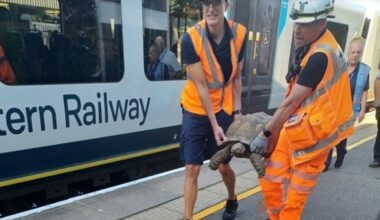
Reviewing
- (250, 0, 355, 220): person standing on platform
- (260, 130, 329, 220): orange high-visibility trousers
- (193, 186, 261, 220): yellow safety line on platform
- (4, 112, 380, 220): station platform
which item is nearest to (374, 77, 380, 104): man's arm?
(4, 112, 380, 220): station platform

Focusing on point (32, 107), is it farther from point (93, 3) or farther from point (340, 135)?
point (340, 135)

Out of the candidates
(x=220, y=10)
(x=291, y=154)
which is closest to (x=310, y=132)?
(x=291, y=154)

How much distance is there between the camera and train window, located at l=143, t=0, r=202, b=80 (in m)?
4.35

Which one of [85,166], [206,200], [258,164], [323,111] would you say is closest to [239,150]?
[258,164]

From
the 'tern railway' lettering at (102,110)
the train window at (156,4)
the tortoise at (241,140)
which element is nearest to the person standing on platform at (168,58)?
the train window at (156,4)

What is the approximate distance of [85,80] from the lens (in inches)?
149

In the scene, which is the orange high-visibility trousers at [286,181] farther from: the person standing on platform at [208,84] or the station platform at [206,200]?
the station platform at [206,200]

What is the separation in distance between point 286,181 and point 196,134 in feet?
2.37

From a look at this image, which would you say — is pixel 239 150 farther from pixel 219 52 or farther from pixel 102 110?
pixel 102 110

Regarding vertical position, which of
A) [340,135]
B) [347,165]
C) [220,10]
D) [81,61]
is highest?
[220,10]

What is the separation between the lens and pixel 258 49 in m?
6.16

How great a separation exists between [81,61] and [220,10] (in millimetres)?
1823

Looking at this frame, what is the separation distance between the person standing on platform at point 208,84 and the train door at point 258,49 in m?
3.03

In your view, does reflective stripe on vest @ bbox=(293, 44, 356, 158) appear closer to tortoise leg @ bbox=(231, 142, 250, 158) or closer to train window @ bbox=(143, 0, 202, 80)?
tortoise leg @ bbox=(231, 142, 250, 158)
